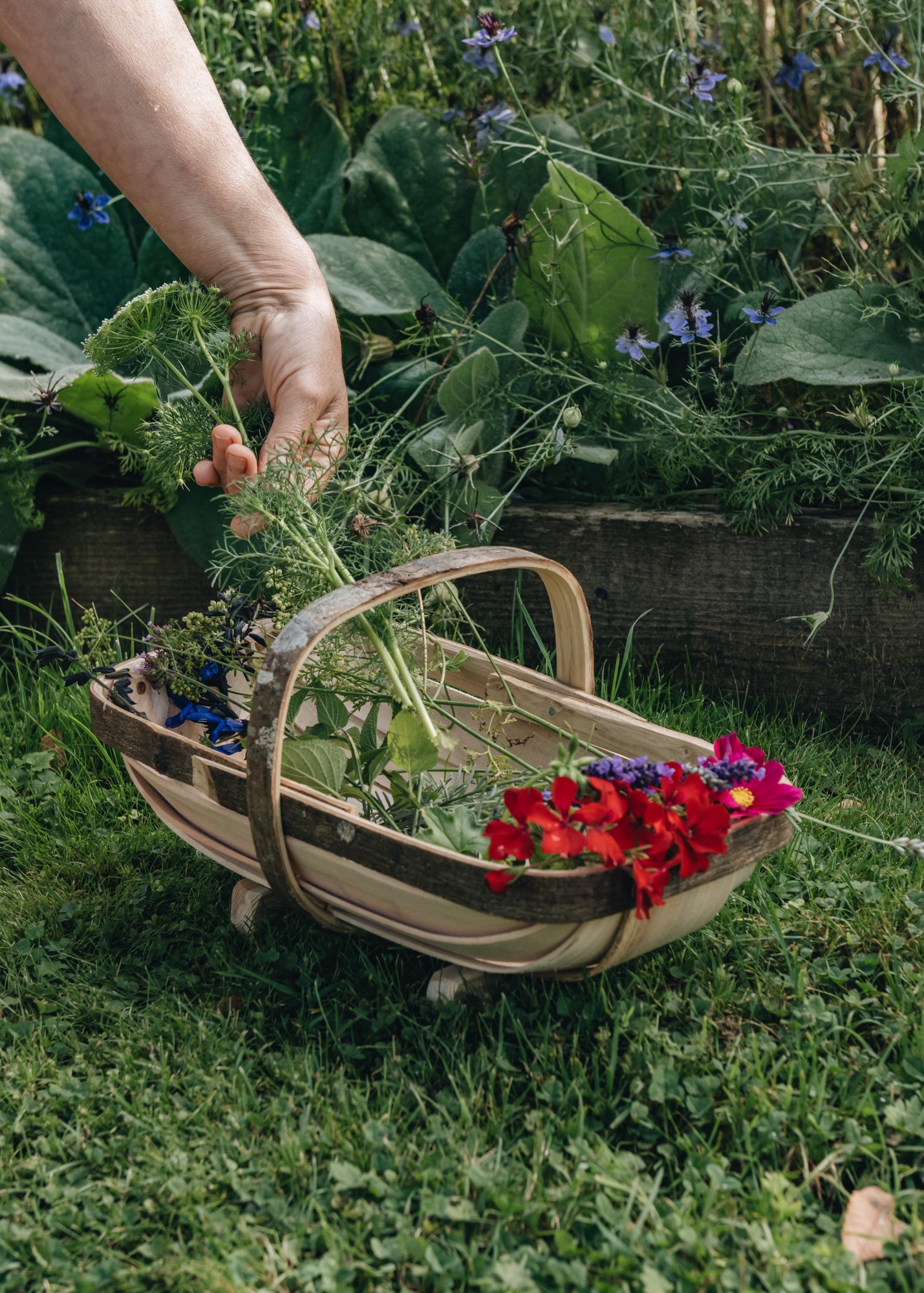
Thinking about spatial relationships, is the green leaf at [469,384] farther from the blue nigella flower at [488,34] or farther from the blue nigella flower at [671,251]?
the blue nigella flower at [488,34]

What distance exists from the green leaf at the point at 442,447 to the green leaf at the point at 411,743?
0.69 metres

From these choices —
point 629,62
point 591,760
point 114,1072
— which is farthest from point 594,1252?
point 629,62

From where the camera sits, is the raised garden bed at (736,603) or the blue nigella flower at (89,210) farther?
the blue nigella flower at (89,210)

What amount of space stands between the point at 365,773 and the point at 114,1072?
0.43 meters

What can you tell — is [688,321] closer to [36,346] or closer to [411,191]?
[411,191]

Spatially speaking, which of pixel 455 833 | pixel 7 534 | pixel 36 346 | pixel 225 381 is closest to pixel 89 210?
pixel 36 346

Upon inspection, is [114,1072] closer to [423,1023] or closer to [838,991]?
[423,1023]

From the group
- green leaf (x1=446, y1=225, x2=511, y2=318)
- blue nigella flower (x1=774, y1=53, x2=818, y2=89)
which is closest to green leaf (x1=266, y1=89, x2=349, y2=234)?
green leaf (x1=446, y1=225, x2=511, y2=318)

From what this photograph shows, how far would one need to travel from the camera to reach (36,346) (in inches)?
82.0

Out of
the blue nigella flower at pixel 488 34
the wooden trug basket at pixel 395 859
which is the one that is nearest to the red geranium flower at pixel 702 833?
the wooden trug basket at pixel 395 859

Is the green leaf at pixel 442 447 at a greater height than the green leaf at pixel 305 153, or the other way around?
the green leaf at pixel 305 153

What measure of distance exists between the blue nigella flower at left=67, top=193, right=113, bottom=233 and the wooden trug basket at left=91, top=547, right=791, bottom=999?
1382 mm

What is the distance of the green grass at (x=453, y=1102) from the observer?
0.87 metres

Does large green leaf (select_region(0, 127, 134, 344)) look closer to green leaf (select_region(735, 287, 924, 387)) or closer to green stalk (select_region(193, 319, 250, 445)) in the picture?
green stalk (select_region(193, 319, 250, 445))
